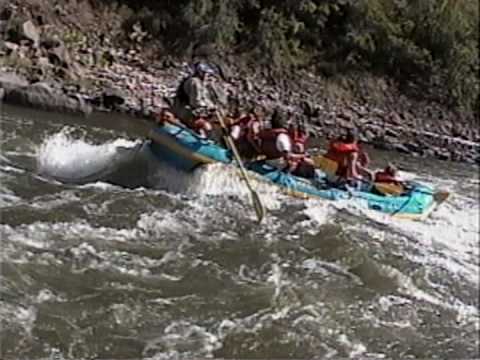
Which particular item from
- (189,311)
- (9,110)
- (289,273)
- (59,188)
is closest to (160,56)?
(9,110)

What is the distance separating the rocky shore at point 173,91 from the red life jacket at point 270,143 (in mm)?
5818

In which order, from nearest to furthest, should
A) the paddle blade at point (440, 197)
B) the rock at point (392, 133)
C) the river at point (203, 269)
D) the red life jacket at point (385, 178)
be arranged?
1. the river at point (203, 269)
2. the red life jacket at point (385, 178)
3. the paddle blade at point (440, 197)
4. the rock at point (392, 133)

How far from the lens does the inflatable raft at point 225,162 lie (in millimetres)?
12430

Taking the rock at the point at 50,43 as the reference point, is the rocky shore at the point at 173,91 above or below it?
below

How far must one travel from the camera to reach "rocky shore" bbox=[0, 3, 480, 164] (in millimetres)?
18938

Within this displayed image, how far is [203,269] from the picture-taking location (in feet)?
32.7

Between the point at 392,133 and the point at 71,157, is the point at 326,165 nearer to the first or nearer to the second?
the point at 71,157

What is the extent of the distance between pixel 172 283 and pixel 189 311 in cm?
63

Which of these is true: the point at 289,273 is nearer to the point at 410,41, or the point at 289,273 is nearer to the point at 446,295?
the point at 446,295

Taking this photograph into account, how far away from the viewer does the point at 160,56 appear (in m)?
22.7

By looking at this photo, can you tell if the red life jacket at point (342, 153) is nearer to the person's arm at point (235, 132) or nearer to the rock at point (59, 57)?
the person's arm at point (235, 132)

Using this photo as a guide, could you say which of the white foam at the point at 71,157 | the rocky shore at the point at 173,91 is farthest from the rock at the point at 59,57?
the white foam at the point at 71,157

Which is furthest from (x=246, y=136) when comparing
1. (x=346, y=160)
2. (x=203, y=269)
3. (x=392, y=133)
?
(x=392, y=133)

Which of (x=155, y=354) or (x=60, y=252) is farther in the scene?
(x=60, y=252)
